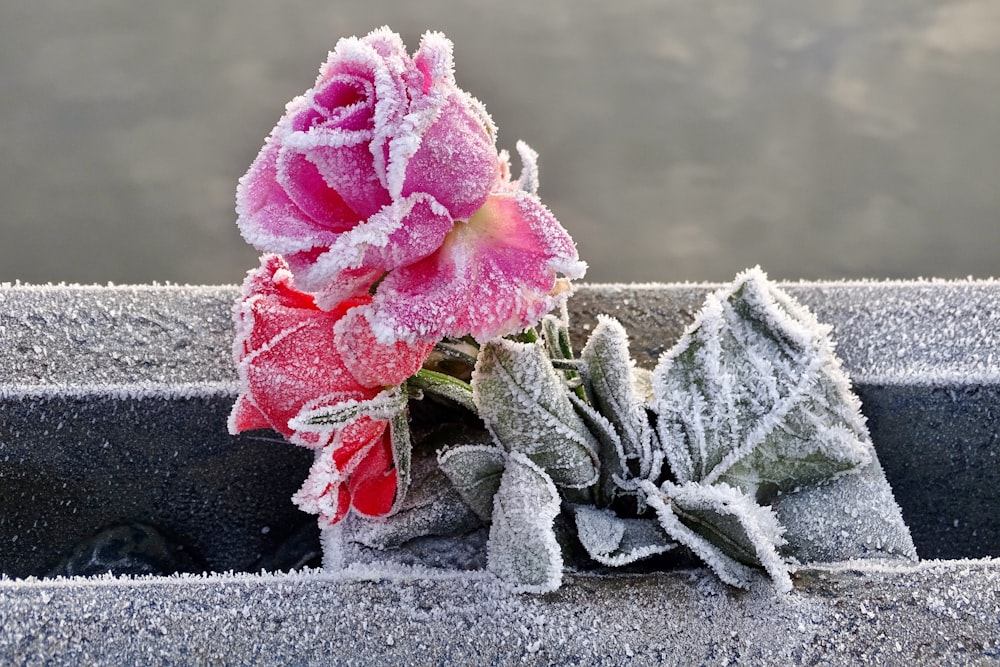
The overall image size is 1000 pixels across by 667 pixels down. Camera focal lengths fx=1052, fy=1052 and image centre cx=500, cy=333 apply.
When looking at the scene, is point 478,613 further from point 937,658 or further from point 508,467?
point 937,658

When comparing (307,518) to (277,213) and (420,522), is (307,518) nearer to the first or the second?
(420,522)

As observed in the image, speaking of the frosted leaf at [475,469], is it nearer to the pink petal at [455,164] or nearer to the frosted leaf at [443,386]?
the frosted leaf at [443,386]

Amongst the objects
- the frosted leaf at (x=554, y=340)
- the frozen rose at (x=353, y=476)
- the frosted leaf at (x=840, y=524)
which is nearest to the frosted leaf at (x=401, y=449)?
the frozen rose at (x=353, y=476)

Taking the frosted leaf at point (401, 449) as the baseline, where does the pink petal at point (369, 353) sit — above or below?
above

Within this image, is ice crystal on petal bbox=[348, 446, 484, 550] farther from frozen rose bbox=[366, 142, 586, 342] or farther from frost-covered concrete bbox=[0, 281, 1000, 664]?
frozen rose bbox=[366, 142, 586, 342]

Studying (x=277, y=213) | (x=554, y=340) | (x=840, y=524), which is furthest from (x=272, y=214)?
(x=840, y=524)
